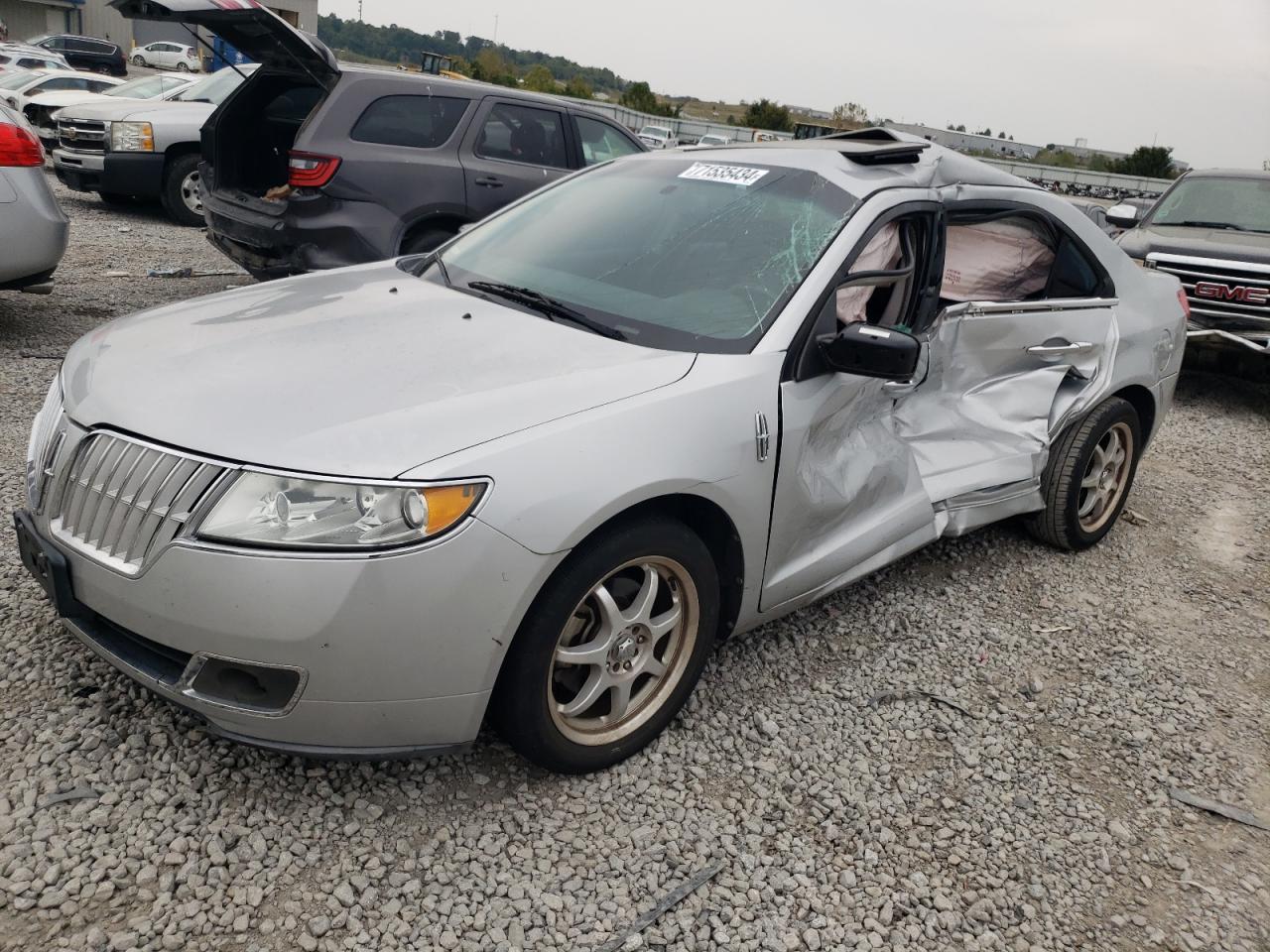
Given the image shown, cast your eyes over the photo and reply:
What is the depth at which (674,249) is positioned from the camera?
3104 millimetres

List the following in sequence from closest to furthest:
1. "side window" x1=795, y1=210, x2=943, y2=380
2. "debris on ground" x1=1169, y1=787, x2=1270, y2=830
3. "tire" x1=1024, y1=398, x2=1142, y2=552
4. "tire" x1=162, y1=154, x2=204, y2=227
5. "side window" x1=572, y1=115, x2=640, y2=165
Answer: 1. "debris on ground" x1=1169, y1=787, x2=1270, y2=830
2. "side window" x1=795, y1=210, x2=943, y2=380
3. "tire" x1=1024, y1=398, x2=1142, y2=552
4. "side window" x1=572, y1=115, x2=640, y2=165
5. "tire" x1=162, y1=154, x2=204, y2=227

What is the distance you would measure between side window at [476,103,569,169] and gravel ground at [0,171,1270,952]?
422 cm

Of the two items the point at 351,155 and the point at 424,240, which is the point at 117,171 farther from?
the point at 424,240

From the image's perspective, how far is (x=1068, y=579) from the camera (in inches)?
165

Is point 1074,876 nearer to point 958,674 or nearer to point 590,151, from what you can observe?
point 958,674

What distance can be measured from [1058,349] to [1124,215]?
563 centimetres

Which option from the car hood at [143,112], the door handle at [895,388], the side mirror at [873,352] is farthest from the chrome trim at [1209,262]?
the car hood at [143,112]

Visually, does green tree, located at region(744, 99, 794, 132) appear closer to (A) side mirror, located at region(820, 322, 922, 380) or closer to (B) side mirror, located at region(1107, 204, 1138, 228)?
(B) side mirror, located at region(1107, 204, 1138, 228)

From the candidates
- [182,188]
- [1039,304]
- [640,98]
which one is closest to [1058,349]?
[1039,304]

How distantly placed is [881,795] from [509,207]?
102 inches

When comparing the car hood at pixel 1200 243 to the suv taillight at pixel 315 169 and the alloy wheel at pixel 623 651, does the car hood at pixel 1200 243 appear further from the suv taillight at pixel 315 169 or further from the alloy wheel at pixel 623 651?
the alloy wheel at pixel 623 651

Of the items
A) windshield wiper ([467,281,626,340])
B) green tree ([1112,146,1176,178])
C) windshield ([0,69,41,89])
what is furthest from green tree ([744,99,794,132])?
windshield wiper ([467,281,626,340])

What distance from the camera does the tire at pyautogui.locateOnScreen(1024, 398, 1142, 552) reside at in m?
4.08

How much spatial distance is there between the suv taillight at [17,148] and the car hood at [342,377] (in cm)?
317
